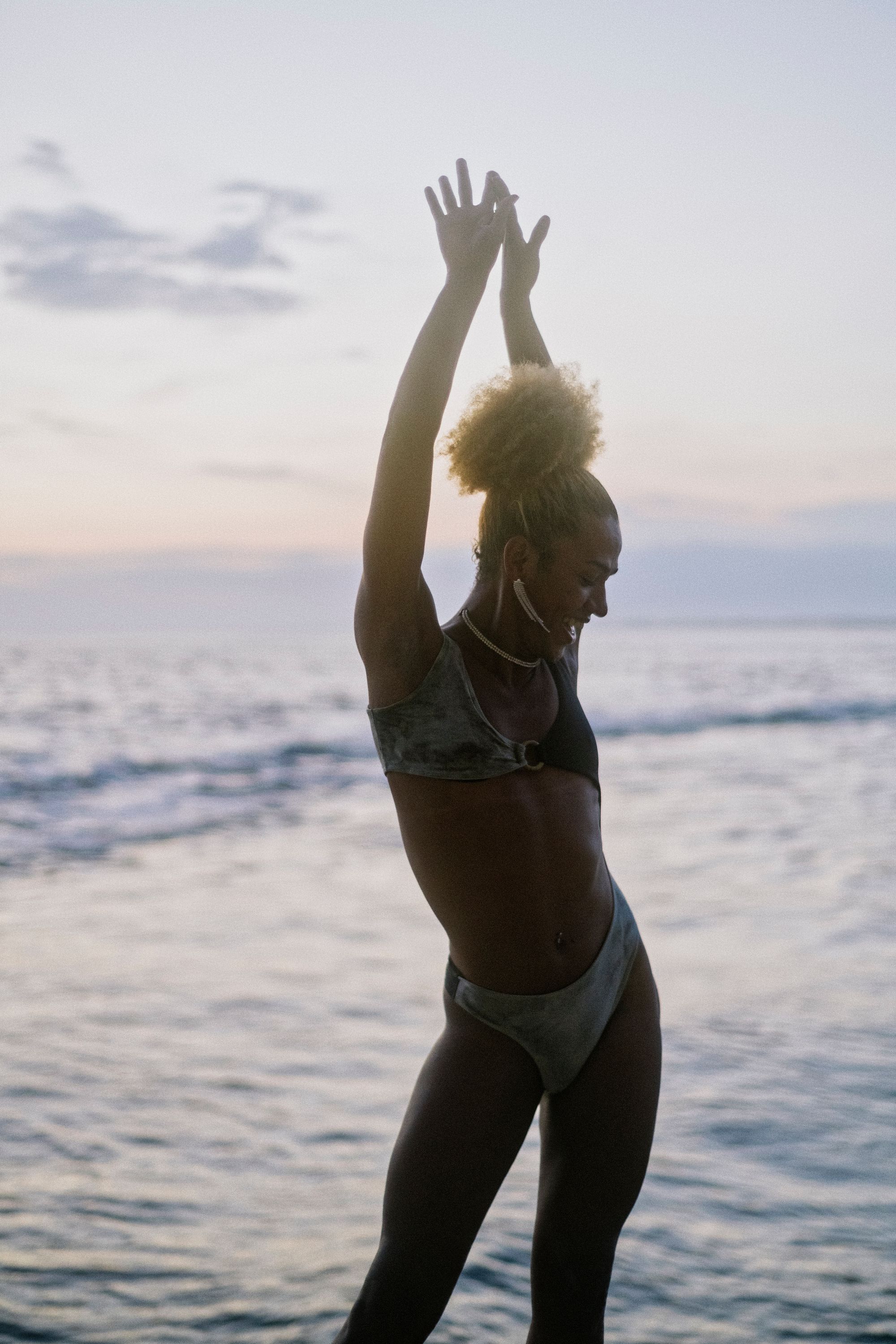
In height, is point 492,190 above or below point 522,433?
above

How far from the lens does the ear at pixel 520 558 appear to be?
2332 mm

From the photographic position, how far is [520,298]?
3020 millimetres

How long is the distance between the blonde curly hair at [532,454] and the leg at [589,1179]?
3.28ft

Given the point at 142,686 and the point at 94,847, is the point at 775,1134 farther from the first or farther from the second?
the point at 142,686

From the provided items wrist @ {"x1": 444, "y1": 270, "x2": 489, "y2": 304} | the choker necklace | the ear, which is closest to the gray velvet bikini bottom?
the choker necklace

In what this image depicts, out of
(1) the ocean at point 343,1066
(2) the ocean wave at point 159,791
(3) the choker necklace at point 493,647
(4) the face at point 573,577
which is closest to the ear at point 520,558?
(4) the face at point 573,577

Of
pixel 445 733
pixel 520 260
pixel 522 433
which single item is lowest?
pixel 445 733

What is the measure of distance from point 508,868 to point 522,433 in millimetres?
813

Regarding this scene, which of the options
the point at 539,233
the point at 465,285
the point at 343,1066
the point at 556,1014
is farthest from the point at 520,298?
the point at 343,1066

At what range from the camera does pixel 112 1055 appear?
17.1 ft

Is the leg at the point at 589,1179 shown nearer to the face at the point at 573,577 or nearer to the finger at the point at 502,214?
the face at the point at 573,577

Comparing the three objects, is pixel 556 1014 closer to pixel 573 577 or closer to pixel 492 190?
pixel 573 577

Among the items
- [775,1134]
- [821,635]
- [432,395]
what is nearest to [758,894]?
[775,1134]

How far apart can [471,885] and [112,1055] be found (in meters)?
3.45
